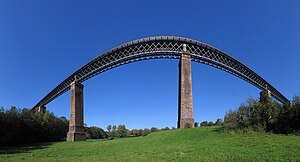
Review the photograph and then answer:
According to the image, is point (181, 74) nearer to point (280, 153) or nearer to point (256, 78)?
point (280, 153)

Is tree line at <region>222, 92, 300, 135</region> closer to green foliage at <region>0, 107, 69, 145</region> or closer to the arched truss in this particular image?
the arched truss

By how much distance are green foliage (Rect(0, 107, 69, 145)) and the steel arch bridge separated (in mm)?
11035

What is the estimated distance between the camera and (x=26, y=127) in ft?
173

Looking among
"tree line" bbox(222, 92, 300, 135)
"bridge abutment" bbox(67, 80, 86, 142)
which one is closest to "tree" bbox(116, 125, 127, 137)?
"bridge abutment" bbox(67, 80, 86, 142)

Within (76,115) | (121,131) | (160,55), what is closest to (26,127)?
(76,115)

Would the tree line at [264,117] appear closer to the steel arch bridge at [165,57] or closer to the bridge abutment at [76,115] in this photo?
the steel arch bridge at [165,57]

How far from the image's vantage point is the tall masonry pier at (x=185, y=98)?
36438mm

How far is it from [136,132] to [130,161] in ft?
422

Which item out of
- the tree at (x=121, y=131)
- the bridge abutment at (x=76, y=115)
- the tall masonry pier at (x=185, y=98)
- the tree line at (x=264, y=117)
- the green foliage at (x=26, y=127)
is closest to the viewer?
the tree line at (x=264, y=117)

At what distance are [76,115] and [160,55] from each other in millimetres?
23402

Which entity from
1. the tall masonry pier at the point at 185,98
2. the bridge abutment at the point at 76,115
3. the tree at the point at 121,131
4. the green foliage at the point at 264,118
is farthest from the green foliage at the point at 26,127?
the tree at the point at 121,131

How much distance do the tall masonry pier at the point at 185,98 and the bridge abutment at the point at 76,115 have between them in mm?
24715

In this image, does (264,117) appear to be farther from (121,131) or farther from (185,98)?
(121,131)

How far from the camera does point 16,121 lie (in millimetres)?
47250
